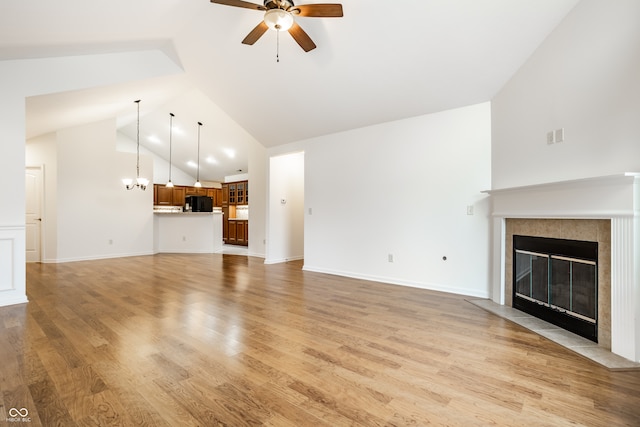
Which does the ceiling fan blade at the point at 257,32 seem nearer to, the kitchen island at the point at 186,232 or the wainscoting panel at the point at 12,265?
the wainscoting panel at the point at 12,265

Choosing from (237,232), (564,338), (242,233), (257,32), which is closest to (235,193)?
(237,232)

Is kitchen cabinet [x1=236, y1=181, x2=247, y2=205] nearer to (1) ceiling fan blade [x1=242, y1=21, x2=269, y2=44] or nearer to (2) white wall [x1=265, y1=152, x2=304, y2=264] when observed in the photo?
(2) white wall [x1=265, y1=152, x2=304, y2=264]

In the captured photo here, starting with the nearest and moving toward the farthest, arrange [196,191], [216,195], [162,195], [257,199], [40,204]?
[40,204] → [257,199] → [162,195] → [196,191] → [216,195]

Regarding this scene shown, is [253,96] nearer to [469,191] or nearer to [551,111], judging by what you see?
[469,191]

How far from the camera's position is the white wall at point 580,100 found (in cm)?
233

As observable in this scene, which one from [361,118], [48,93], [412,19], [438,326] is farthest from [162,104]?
[438,326]

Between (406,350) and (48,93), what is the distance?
538cm

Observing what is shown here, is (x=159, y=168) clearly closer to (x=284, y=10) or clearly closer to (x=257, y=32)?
(x=257, y=32)

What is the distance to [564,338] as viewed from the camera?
261cm

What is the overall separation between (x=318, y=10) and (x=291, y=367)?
9.92 ft

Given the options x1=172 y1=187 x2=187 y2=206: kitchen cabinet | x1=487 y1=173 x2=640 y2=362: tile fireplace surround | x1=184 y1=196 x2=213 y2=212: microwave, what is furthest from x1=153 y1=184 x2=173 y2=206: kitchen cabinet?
x1=487 y1=173 x2=640 y2=362: tile fireplace surround

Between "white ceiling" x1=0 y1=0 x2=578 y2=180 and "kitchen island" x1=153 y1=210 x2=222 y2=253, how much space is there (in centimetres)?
350

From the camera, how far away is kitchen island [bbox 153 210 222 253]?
875 centimetres

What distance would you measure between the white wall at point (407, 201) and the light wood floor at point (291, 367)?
0.68m
